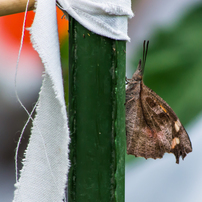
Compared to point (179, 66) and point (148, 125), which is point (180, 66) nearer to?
point (179, 66)

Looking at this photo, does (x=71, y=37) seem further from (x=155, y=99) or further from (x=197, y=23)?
(x=197, y=23)

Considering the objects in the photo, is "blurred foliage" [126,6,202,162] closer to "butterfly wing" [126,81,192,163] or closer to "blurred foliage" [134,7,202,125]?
"blurred foliage" [134,7,202,125]

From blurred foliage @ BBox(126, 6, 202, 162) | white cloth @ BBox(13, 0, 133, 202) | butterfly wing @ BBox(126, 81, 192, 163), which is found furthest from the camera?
blurred foliage @ BBox(126, 6, 202, 162)

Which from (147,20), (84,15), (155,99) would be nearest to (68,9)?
(84,15)

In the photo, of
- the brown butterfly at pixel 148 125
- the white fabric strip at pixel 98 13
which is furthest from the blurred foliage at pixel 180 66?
the white fabric strip at pixel 98 13

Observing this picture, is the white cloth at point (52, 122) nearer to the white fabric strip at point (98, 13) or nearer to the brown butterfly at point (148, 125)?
the white fabric strip at point (98, 13)

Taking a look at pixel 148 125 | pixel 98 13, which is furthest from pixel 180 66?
pixel 98 13

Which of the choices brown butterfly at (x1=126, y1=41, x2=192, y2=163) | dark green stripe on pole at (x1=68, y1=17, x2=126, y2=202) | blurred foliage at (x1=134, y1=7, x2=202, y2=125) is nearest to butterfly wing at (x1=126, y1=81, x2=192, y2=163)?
brown butterfly at (x1=126, y1=41, x2=192, y2=163)
